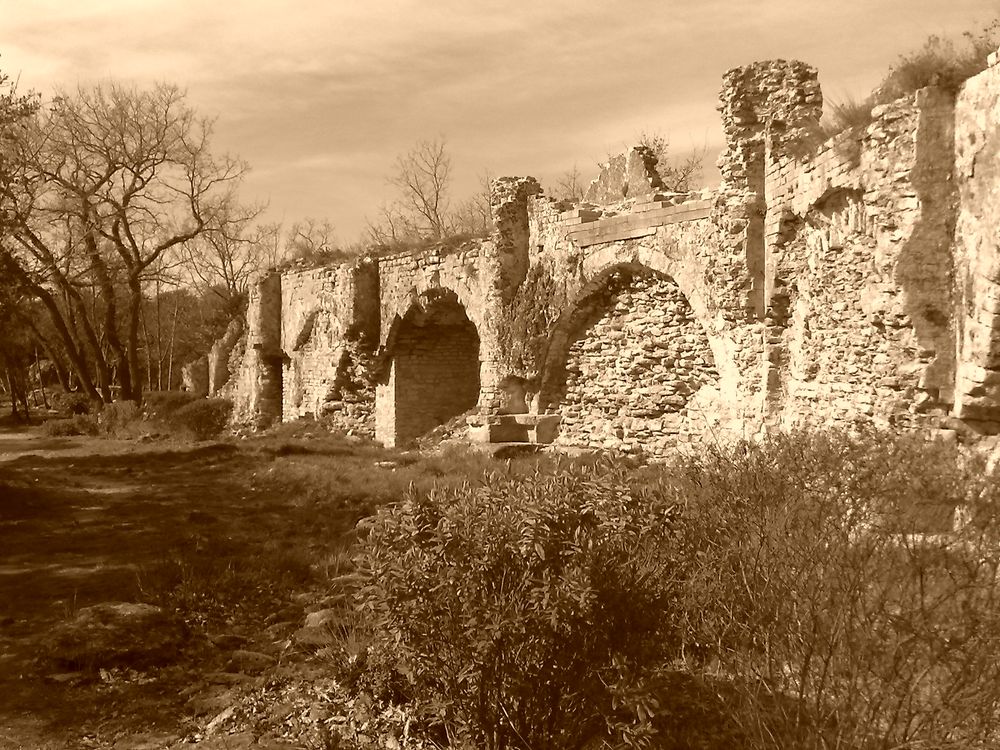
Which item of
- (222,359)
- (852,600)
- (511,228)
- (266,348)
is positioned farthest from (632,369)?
(222,359)

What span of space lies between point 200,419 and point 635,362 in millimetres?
11931

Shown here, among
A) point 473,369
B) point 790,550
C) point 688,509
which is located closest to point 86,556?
point 688,509

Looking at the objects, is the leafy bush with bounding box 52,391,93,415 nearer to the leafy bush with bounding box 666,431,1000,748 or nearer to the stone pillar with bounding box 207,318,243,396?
the stone pillar with bounding box 207,318,243,396

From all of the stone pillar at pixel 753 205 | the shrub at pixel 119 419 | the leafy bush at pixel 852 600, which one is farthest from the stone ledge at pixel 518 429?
the shrub at pixel 119 419

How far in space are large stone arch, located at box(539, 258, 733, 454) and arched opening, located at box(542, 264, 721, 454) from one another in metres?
0.01

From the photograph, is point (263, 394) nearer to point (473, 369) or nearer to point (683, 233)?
point (473, 369)

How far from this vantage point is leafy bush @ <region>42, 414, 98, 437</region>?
22.0 metres

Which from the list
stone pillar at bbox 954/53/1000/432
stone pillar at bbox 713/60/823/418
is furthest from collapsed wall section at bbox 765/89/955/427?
stone pillar at bbox 713/60/823/418

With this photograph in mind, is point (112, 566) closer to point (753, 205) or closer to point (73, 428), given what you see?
point (753, 205)

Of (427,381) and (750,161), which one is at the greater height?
(750,161)

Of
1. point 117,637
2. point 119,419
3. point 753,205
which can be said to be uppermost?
point 753,205

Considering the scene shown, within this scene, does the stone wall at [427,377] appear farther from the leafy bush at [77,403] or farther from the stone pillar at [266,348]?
the leafy bush at [77,403]

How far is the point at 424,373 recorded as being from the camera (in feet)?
59.7

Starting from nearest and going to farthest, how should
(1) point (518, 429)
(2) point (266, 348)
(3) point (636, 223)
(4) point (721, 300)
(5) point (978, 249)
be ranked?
(5) point (978, 249), (4) point (721, 300), (3) point (636, 223), (1) point (518, 429), (2) point (266, 348)
